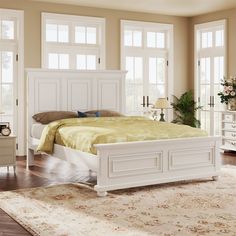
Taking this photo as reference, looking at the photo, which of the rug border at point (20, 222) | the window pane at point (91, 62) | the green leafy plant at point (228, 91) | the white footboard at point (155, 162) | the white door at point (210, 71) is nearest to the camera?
the rug border at point (20, 222)

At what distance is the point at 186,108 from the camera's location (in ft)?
30.6

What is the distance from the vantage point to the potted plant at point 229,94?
320 inches

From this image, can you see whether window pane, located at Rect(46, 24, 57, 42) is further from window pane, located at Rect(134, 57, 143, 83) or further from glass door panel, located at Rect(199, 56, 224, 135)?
glass door panel, located at Rect(199, 56, 224, 135)

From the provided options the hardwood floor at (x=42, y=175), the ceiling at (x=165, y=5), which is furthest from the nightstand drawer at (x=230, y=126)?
the ceiling at (x=165, y=5)

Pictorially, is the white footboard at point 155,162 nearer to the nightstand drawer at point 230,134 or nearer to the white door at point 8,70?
the nightstand drawer at point 230,134

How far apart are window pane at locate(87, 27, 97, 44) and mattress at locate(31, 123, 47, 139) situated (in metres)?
2.33

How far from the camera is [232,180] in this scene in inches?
228

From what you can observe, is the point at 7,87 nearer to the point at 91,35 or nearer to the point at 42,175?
the point at 91,35

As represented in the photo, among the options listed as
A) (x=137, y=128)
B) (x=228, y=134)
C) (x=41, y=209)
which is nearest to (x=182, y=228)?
(x=41, y=209)

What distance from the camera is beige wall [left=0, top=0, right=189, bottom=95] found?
26.0 feet

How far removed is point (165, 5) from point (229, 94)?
190 centimetres

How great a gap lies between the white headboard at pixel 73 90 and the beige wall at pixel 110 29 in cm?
86

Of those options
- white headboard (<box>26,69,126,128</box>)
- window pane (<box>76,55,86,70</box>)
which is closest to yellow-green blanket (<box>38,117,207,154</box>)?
white headboard (<box>26,69,126,128</box>)

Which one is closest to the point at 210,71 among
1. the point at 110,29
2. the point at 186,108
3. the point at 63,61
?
the point at 186,108
